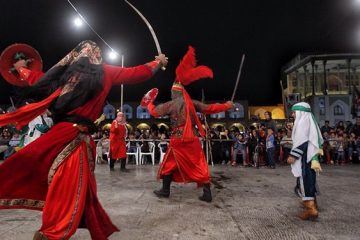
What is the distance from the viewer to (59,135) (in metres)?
2.56

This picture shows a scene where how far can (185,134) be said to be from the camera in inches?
205

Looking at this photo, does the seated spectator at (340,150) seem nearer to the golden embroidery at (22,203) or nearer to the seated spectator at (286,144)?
the seated spectator at (286,144)

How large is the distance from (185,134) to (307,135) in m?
1.90

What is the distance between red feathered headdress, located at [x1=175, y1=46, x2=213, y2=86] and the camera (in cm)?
543

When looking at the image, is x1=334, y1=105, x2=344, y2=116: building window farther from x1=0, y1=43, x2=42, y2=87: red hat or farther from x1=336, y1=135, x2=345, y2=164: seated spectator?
x1=0, y1=43, x2=42, y2=87: red hat

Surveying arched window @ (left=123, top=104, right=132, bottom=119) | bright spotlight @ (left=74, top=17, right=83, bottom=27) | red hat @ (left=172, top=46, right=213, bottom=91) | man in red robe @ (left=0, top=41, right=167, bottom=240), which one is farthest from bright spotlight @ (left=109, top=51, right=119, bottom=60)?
arched window @ (left=123, top=104, right=132, bottom=119)

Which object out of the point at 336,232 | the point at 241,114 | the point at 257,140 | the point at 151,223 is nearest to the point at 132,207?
the point at 151,223

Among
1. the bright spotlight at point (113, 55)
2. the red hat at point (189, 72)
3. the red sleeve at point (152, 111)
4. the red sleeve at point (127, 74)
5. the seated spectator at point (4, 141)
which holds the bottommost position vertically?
the seated spectator at point (4, 141)

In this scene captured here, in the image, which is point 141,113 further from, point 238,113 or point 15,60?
point 15,60

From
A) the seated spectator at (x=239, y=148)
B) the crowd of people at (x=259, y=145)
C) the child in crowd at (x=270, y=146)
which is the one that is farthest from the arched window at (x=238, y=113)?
the child in crowd at (x=270, y=146)

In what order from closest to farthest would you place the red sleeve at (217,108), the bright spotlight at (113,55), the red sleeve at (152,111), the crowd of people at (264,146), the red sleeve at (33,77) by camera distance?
1. the red sleeve at (33,77)
2. the red sleeve at (217,108)
3. the red sleeve at (152,111)
4. the crowd of people at (264,146)
5. the bright spotlight at (113,55)

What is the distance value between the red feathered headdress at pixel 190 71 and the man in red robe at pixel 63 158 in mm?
2718

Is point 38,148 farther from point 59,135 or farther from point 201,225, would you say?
point 201,225

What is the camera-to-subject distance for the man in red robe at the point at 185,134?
5145mm
